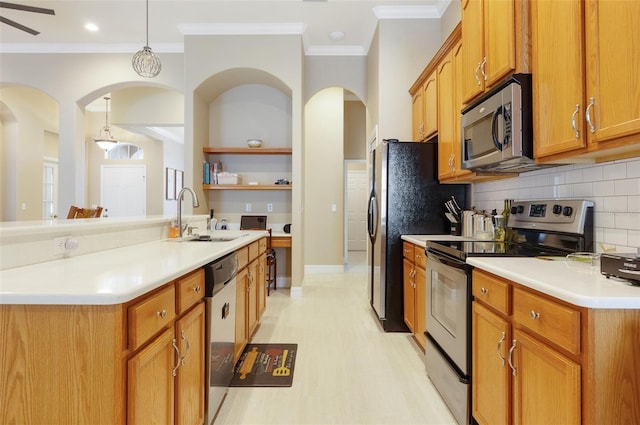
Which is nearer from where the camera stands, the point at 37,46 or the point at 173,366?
the point at 173,366

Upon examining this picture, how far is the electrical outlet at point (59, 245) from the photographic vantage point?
62.5 inches

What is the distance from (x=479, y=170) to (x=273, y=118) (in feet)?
11.0

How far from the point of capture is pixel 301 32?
4406mm

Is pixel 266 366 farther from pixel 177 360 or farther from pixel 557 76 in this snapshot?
pixel 557 76

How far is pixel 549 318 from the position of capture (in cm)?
121

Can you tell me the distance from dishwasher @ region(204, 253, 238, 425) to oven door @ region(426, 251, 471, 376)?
128 cm

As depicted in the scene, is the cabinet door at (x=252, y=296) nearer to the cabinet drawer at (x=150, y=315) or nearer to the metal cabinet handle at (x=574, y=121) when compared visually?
the cabinet drawer at (x=150, y=315)

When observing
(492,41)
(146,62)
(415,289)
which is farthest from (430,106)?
(146,62)

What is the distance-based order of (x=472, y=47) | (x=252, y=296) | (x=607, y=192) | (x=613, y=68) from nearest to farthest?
(x=613, y=68)
(x=607, y=192)
(x=472, y=47)
(x=252, y=296)

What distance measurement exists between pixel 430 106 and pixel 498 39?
4.33 ft

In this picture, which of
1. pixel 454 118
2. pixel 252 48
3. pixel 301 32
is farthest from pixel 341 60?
pixel 454 118

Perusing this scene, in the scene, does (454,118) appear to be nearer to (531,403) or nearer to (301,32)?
(531,403)

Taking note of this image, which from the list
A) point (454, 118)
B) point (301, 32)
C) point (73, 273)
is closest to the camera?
point (73, 273)

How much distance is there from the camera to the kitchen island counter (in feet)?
3.42
